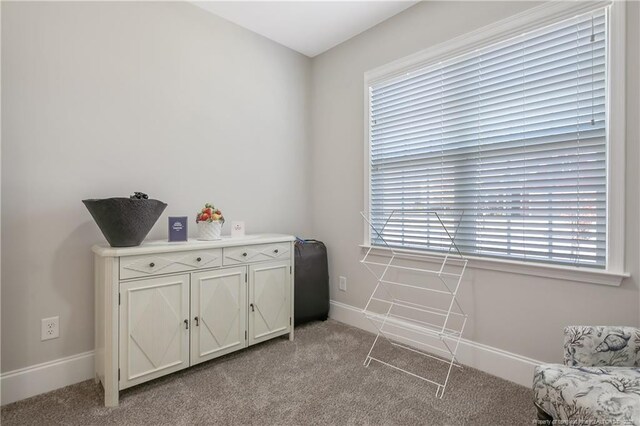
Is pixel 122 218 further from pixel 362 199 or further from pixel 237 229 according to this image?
pixel 362 199

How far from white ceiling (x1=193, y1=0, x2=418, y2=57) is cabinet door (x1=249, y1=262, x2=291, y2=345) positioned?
2.00 m

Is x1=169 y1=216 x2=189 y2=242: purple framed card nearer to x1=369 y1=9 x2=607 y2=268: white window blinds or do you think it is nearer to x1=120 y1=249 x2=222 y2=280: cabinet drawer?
x1=120 y1=249 x2=222 y2=280: cabinet drawer

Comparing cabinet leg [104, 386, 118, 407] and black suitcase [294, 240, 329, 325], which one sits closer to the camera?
cabinet leg [104, 386, 118, 407]

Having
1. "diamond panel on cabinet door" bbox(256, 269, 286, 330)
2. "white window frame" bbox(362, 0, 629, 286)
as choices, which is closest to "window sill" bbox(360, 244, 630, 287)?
"white window frame" bbox(362, 0, 629, 286)

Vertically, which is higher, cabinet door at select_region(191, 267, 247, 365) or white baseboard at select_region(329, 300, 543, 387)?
cabinet door at select_region(191, 267, 247, 365)

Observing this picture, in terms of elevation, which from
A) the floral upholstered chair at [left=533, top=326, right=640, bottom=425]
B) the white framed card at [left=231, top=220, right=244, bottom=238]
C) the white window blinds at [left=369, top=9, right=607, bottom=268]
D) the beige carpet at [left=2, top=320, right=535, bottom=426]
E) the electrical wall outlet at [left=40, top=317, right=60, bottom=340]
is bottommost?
the beige carpet at [left=2, top=320, right=535, bottom=426]

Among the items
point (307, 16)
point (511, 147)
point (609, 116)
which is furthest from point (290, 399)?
point (307, 16)

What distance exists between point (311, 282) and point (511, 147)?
1.86 metres

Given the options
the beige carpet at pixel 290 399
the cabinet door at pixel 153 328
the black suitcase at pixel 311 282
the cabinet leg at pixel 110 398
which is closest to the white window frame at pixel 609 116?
the beige carpet at pixel 290 399

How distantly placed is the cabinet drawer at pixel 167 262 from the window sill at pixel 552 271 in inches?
68.3

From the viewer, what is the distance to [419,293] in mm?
2430

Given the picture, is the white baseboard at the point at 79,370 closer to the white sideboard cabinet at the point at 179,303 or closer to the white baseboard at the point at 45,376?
the white baseboard at the point at 45,376

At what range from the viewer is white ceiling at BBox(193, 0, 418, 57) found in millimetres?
2418

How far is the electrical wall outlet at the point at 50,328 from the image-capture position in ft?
5.96
